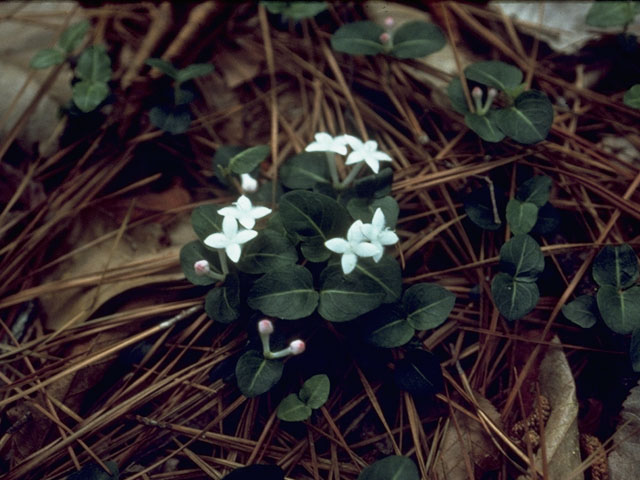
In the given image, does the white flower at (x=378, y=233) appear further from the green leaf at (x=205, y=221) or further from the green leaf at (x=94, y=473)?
the green leaf at (x=94, y=473)

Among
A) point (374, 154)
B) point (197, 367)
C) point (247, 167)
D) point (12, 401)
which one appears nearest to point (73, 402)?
point (12, 401)

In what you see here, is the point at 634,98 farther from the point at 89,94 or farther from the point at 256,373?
the point at 89,94

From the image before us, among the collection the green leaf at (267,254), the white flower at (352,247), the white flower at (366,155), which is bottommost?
the green leaf at (267,254)

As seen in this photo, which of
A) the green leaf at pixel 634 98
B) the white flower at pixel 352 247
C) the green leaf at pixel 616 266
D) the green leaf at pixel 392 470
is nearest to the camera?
the green leaf at pixel 392 470

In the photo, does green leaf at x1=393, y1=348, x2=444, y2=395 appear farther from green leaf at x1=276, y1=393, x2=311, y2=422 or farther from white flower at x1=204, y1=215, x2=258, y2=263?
white flower at x1=204, y1=215, x2=258, y2=263

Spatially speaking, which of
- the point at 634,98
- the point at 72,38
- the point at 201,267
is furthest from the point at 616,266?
the point at 72,38

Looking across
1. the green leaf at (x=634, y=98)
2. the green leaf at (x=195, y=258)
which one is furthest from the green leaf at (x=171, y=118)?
the green leaf at (x=634, y=98)
